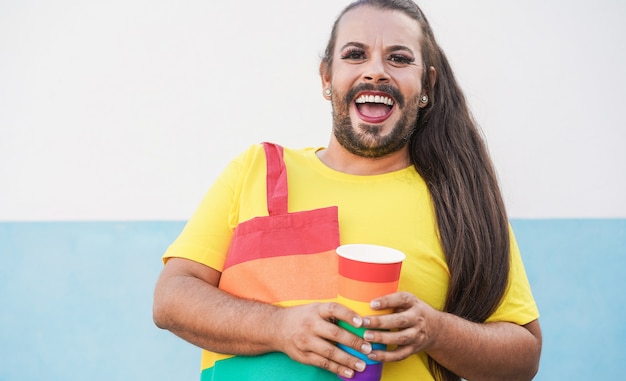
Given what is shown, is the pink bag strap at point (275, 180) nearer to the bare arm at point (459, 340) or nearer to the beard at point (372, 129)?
the beard at point (372, 129)

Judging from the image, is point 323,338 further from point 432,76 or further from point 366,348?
point 432,76

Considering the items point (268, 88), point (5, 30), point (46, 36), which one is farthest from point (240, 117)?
point (5, 30)

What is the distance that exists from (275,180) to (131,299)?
128 centimetres

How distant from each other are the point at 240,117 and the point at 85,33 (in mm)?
802

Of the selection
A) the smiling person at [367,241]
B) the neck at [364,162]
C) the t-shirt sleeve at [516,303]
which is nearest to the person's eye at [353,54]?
the smiling person at [367,241]

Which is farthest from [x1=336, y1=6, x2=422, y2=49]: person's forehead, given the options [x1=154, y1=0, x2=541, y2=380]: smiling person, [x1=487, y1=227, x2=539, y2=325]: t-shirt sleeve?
[x1=487, y1=227, x2=539, y2=325]: t-shirt sleeve

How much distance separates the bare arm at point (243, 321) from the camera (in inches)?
44.3

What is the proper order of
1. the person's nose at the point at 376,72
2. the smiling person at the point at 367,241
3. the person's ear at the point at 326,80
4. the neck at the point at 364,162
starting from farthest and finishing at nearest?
the person's ear at the point at 326,80, the neck at the point at 364,162, the person's nose at the point at 376,72, the smiling person at the point at 367,241

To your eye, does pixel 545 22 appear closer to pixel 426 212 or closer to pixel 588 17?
pixel 588 17

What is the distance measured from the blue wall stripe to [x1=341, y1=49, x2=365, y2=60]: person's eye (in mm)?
1249

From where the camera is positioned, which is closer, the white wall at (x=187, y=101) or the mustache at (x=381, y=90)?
the mustache at (x=381, y=90)

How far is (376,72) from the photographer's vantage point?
1599 mm

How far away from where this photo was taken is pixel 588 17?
258 cm

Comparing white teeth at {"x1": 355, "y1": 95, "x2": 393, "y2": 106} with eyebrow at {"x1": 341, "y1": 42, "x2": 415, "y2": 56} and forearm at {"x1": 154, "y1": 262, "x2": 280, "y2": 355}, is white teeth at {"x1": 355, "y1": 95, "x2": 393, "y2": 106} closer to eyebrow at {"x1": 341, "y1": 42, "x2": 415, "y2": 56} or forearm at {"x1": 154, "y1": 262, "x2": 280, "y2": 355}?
eyebrow at {"x1": 341, "y1": 42, "x2": 415, "y2": 56}
